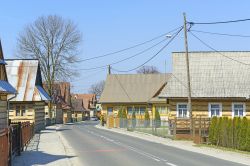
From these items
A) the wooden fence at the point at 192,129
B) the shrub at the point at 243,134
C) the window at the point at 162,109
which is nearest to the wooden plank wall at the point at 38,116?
the wooden fence at the point at 192,129

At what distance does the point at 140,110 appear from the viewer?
73625mm

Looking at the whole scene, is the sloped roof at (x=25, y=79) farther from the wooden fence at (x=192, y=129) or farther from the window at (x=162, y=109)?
the window at (x=162, y=109)

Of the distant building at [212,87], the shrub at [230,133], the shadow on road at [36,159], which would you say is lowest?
the shadow on road at [36,159]

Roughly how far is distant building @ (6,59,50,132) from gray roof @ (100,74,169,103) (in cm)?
2650

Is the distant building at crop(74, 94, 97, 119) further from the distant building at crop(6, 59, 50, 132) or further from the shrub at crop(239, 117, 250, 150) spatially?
the shrub at crop(239, 117, 250, 150)

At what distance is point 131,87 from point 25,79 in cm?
3221

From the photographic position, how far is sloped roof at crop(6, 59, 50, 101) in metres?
45.1

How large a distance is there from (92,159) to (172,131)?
17.7m

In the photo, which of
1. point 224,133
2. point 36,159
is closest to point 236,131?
point 224,133

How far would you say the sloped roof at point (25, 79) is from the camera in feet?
148

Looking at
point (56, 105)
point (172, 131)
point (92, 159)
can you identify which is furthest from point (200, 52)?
point (56, 105)

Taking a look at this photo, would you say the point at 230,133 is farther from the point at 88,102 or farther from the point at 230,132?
the point at 88,102

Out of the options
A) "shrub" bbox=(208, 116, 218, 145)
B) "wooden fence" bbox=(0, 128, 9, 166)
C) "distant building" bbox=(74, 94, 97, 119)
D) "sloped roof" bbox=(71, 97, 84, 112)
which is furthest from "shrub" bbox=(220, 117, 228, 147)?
"distant building" bbox=(74, 94, 97, 119)

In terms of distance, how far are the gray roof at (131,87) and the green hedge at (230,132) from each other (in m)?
41.2
